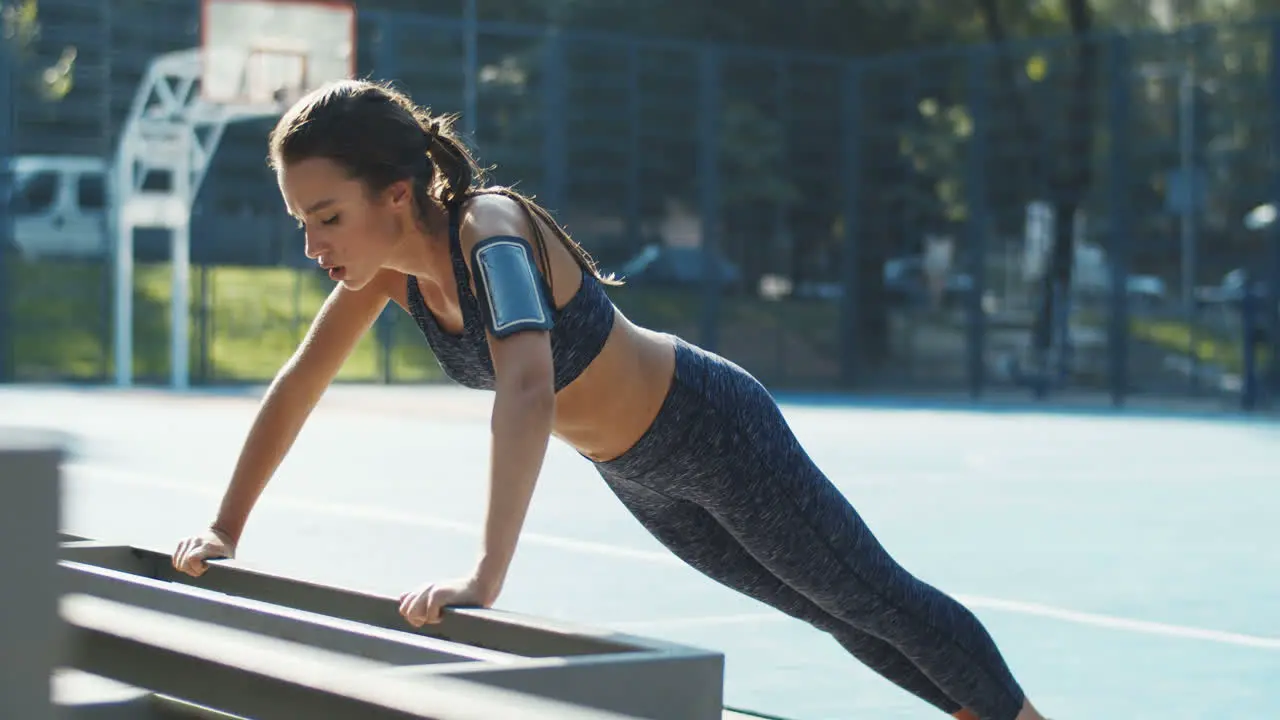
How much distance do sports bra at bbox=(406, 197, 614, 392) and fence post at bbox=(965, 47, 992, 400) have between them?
23.2 m

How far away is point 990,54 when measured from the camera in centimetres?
2581

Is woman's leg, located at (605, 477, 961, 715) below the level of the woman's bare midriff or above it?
below

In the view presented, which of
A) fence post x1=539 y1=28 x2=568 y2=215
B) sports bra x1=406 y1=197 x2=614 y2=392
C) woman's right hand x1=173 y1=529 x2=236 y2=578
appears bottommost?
woman's right hand x1=173 y1=529 x2=236 y2=578

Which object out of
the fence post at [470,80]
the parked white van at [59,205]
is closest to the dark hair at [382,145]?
the parked white van at [59,205]

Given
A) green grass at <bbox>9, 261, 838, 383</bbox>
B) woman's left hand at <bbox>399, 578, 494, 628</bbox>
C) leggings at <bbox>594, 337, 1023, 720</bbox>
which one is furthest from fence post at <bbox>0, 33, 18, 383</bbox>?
woman's left hand at <bbox>399, 578, 494, 628</bbox>

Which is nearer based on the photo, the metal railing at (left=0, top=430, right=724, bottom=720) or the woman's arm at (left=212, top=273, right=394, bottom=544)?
the metal railing at (left=0, top=430, right=724, bottom=720)

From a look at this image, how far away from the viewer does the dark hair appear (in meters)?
3.06

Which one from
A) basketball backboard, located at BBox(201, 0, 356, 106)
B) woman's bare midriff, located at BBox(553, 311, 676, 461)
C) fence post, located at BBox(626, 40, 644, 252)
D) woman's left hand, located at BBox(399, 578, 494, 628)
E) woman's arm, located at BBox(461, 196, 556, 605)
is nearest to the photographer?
woman's left hand, located at BBox(399, 578, 494, 628)

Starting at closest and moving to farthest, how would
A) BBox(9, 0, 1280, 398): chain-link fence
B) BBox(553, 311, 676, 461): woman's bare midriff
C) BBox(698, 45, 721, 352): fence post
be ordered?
BBox(553, 311, 676, 461): woman's bare midriff < BBox(9, 0, 1280, 398): chain-link fence < BBox(698, 45, 721, 352): fence post

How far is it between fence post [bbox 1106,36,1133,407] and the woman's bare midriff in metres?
21.1

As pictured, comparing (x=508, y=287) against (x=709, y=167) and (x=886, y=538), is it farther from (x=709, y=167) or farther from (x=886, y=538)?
(x=709, y=167)

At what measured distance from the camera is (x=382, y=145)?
3.13 meters

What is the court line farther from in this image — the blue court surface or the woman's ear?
the woman's ear

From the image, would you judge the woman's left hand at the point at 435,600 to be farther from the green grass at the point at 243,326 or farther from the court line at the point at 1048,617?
the green grass at the point at 243,326
